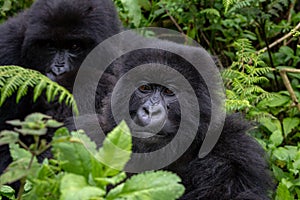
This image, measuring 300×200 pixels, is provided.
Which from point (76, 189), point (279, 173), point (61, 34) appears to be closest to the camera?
point (76, 189)

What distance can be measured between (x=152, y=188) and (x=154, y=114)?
3.98 ft

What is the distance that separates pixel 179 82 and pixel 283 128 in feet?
5.08

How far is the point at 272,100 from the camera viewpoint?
4.51m

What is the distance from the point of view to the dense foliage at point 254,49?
12.7ft

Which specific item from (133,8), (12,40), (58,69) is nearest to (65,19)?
(58,69)

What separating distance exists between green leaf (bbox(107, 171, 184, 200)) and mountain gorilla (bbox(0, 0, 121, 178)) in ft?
7.09

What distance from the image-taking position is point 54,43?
13.1 ft

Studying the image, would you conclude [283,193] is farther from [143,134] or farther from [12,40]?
[12,40]

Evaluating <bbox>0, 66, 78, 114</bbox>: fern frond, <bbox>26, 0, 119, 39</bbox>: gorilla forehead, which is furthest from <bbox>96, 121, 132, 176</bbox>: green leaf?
<bbox>26, 0, 119, 39</bbox>: gorilla forehead

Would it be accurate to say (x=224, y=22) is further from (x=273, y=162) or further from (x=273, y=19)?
(x=273, y=162)

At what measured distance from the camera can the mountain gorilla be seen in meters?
3.89

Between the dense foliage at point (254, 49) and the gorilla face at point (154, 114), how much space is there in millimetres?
595

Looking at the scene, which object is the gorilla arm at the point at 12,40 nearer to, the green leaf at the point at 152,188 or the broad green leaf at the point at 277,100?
the broad green leaf at the point at 277,100

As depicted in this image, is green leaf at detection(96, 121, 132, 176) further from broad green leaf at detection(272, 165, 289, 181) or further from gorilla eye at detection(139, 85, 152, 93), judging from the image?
broad green leaf at detection(272, 165, 289, 181)
